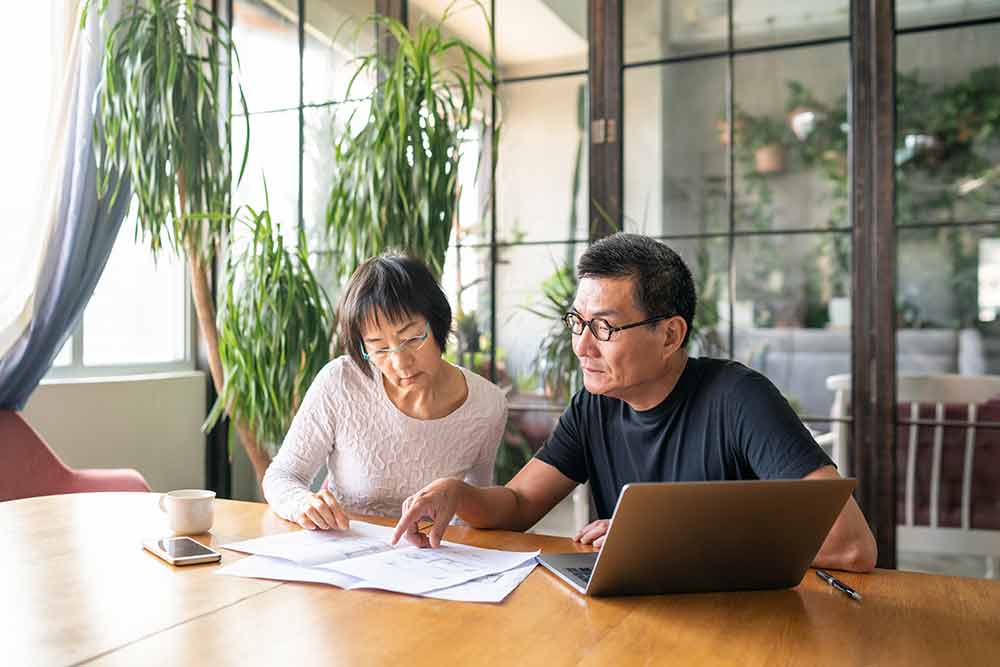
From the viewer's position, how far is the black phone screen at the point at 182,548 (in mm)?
1396

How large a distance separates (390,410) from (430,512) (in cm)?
53

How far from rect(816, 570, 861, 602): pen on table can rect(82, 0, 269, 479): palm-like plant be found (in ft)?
7.57

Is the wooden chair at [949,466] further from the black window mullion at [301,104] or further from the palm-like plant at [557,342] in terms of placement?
the black window mullion at [301,104]

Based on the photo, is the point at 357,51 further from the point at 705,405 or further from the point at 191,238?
the point at 705,405

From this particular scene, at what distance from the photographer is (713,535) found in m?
1.15

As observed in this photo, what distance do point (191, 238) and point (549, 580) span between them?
7.64ft

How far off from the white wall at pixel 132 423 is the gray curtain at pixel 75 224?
0.81 ft

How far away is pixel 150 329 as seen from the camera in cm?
381

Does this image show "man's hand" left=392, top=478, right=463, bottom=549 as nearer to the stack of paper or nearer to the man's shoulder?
the stack of paper

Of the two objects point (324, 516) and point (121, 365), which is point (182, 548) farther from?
point (121, 365)

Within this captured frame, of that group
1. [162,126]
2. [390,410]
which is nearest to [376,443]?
[390,410]

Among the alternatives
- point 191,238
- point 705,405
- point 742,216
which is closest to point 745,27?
point 742,216

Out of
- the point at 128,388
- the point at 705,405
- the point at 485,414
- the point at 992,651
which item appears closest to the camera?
the point at 992,651

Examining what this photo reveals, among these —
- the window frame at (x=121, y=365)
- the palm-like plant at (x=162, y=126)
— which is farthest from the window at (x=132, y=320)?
the palm-like plant at (x=162, y=126)
